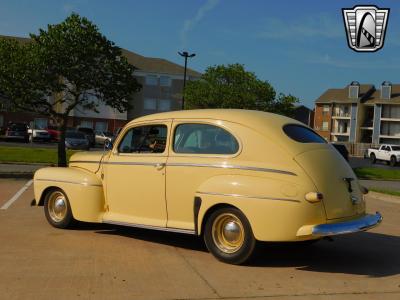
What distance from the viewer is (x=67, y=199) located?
27.7 ft

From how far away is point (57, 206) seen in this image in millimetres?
8664

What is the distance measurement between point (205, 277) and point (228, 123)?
196cm

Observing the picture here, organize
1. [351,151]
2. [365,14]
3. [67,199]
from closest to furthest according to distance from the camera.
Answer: [67,199], [365,14], [351,151]

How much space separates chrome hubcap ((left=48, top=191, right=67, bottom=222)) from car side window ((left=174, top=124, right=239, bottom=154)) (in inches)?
91.1

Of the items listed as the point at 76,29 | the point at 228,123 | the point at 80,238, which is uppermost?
the point at 76,29

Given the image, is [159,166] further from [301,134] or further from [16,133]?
[16,133]

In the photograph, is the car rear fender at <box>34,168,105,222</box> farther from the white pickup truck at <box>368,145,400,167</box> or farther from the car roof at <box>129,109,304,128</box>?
the white pickup truck at <box>368,145,400,167</box>

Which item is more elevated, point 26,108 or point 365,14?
point 365,14

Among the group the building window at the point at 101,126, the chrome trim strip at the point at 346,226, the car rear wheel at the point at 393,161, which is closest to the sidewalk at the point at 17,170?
the chrome trim strip at the point at 346,226

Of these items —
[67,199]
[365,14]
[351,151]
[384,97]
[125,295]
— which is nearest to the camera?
[125,295]

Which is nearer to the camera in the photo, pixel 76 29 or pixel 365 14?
pixel 365 14

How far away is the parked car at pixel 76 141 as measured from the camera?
39188mm

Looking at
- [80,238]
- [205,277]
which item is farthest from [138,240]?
[205,277]

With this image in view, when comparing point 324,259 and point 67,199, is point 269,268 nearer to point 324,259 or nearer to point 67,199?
point 324,259
